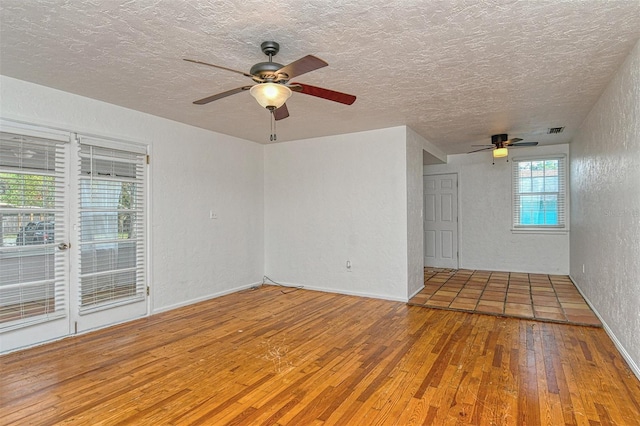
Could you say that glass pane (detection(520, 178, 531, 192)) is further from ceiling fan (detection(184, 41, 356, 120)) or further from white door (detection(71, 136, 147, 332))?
white door (detection(71, 136, 147, 332))

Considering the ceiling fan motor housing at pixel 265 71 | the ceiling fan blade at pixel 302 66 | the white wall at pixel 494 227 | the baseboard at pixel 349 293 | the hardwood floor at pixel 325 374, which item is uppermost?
the ceiling fan motor housing at pixel 265 71

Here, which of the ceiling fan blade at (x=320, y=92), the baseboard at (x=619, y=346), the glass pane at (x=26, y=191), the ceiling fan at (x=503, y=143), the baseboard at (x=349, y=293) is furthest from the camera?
the ceiling fan at (x=503, y=143)

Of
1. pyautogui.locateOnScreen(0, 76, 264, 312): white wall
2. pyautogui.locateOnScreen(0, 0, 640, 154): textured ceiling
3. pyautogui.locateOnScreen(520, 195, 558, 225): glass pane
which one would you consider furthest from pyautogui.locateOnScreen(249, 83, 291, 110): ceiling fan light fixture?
pyautogui.locateOnScreen(520, 195, 558, 225): glass pane

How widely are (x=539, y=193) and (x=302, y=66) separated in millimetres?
6465

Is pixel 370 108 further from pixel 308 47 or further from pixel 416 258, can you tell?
pixel 416 258

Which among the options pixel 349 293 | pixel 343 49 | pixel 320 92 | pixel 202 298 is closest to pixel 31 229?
pixel 202 298

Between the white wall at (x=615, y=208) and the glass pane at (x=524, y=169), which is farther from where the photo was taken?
the glass pane at (x=524, y=169)

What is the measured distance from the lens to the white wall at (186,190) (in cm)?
350

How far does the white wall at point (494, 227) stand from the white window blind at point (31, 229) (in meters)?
6.85

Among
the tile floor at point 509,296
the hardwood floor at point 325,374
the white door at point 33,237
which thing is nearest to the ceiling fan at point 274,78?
the hardwood floor at point 325,374

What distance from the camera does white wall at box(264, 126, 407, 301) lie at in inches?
197

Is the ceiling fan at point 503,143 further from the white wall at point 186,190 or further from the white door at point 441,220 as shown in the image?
the white wall at point 186,190

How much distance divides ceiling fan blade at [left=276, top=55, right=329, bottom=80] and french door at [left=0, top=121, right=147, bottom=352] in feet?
8.80

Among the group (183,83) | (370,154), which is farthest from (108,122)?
(370,154)
